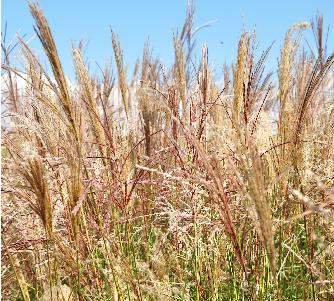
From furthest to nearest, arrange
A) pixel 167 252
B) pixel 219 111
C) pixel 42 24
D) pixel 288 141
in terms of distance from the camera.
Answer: pixel 219 111 < pixel 167 252 < pixel 288 141 < pixel 42 24

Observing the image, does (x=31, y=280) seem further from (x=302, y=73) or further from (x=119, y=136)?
(x=302, y=73)

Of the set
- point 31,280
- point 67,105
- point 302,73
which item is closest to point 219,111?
point 302,73

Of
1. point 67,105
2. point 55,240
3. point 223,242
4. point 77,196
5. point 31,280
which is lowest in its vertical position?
point 31,280

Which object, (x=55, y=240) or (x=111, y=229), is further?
(x=111, y=229)

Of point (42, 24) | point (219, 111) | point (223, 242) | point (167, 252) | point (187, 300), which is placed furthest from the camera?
point (219, 111)

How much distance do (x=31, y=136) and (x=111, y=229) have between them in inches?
26.1

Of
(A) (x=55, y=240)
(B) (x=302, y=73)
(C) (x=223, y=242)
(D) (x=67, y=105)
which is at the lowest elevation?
(C) (x=223, y=242)

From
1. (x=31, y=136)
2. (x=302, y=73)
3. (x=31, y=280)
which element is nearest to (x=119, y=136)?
(x=31, y=136)

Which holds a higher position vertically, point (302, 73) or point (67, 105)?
point (302, 73)

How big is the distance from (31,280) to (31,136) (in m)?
0.95

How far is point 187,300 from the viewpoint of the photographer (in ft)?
5.90

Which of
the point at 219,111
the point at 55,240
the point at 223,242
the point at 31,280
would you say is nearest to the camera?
the point at 55,240

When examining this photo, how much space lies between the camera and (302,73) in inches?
72.6

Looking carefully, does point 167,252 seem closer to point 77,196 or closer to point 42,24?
point 77,196
